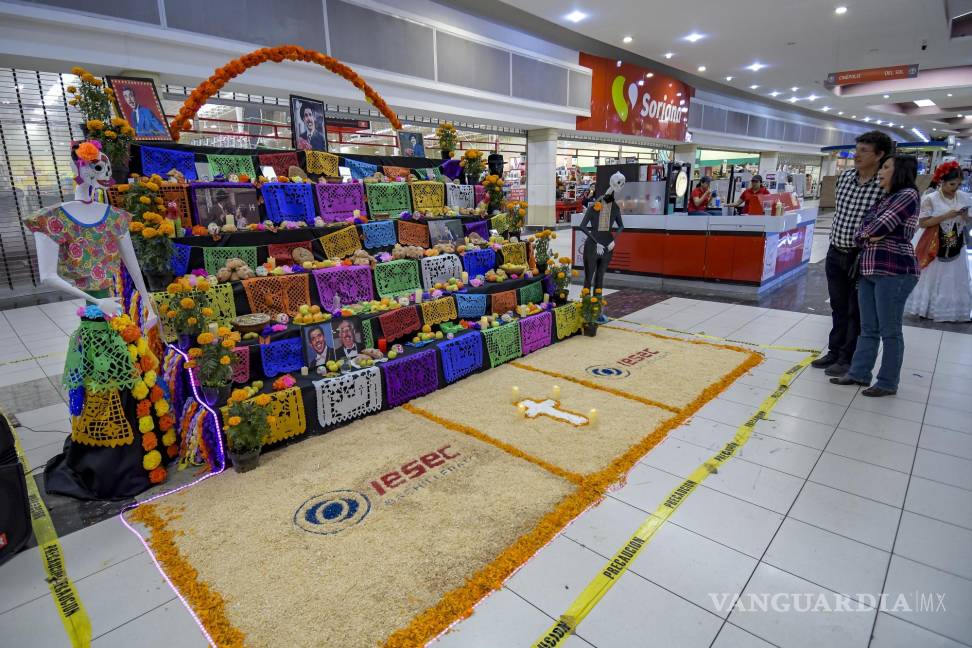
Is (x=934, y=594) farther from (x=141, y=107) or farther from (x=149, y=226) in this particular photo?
(x=141, y=107)

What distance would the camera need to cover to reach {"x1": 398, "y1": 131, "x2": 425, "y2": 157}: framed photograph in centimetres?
542

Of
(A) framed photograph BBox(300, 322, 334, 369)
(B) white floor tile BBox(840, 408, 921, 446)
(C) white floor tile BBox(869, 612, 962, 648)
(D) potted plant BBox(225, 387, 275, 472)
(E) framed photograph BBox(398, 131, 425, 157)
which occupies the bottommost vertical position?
(C) white floor tile BBox(869, 612, 962, 648)

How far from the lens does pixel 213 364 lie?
2662 mm

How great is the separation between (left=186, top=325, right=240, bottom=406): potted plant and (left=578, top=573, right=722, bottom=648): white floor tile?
2.18 metres

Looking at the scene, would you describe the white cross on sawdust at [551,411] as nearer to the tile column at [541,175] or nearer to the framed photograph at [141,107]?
the framed photograph at [141,107]

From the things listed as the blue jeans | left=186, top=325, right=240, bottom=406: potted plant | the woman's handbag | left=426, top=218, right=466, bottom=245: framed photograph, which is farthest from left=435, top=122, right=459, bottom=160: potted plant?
the woman's handbag

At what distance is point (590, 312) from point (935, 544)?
3.36 metres

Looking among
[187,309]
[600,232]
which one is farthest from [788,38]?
[187,309]

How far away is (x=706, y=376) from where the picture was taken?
4043 mm

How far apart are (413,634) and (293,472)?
52.0 inches

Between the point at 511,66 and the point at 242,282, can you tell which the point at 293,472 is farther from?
the point at 511,66

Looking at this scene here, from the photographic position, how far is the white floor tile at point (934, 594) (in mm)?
1720

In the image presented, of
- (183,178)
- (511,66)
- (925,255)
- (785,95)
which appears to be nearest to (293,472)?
(183,178)

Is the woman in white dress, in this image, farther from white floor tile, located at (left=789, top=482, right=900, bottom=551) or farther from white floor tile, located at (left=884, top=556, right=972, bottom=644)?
white floor tile, located at (left=884, top=556, right=972, bottom=644)
